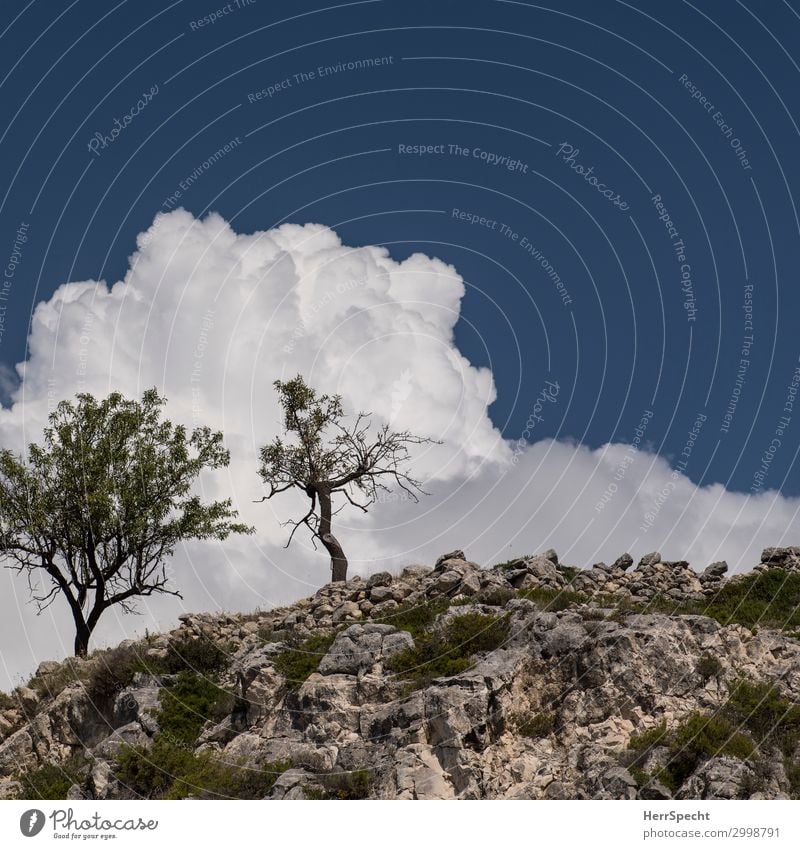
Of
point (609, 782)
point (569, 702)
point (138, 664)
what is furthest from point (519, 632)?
point (138, 664)

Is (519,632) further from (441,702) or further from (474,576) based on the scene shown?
(474,576)

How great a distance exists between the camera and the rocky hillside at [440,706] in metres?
22.1

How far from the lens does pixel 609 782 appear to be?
826 inches

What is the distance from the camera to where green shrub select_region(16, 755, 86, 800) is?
26.5 metres

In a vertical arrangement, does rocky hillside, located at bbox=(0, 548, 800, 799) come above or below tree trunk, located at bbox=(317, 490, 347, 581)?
below

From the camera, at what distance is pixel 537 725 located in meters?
24.1

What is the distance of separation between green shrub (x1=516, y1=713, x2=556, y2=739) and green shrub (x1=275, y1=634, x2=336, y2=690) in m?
6.76

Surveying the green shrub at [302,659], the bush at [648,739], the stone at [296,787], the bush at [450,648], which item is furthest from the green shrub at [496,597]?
the stone at [296,787]

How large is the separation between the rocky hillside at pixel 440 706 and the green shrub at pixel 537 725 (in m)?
0.04

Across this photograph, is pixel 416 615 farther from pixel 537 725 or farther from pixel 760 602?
pixel 760 602

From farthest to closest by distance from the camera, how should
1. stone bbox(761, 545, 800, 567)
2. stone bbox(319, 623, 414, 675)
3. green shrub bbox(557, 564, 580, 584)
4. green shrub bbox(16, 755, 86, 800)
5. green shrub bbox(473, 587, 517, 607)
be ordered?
stone bbox(761, 545, 800, 567), green shrub bbox(557, 564, 580, 584), green shrub bbox(473, 587, 517, 607), stone bbox(319, 623, 414, 675), green shrub bbox(16, 755, 86, 800)

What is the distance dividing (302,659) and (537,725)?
8124 millimetres

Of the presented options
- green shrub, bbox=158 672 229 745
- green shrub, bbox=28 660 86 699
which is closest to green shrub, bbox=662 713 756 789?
green shrub, bbox=158 672 229 745

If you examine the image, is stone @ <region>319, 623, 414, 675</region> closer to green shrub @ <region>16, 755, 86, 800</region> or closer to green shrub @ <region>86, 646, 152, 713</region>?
green shrub @ <region>86, 646, 152, 713</region>
